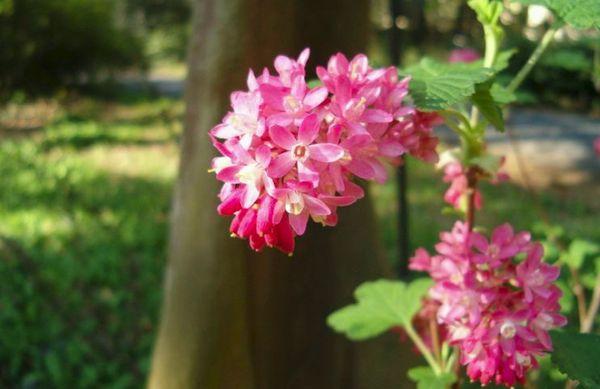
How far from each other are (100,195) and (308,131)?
449 centimetres

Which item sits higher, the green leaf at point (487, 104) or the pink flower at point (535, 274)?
the green leaf at point (487, 104)

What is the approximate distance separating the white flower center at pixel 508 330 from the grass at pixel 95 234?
1.84 meters

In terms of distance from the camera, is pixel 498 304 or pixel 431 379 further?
pixel 431 379

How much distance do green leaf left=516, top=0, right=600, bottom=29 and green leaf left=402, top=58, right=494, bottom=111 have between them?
0.11m

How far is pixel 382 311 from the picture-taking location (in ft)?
4.40

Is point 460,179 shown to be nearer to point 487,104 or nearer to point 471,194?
point 471,194

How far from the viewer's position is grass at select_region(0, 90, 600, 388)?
8.82ft

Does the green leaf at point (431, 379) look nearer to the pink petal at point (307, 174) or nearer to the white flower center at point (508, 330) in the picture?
the white flower center at point (508, 330)

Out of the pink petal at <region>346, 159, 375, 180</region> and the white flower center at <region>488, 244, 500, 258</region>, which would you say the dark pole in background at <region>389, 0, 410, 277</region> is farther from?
the pink petal at <region>346, 159, 375, 180</region>

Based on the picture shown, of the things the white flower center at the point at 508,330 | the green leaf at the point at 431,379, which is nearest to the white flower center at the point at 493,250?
the white flower center at the point at 508,330

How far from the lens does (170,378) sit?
1.86 m

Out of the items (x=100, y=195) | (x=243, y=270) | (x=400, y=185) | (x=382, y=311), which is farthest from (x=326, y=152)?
(x=100, y=195)

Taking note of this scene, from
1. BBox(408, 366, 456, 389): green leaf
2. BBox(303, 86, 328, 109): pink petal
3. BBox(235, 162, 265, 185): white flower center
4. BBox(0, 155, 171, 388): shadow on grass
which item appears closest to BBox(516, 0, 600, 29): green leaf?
BBox(303, 86, 328, 109): pink petal

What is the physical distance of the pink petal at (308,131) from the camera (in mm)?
712
